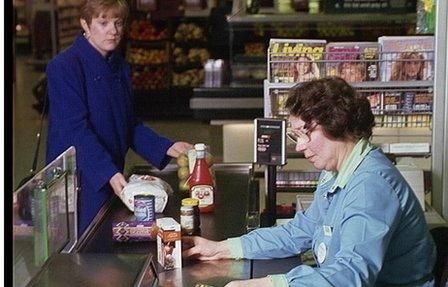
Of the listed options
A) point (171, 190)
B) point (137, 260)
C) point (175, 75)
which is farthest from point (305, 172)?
point (175, 75)

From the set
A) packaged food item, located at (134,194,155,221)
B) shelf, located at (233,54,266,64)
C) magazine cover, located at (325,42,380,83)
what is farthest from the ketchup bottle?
shelf, located at (233,54,266,64)

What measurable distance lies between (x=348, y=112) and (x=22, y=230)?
3.09ft

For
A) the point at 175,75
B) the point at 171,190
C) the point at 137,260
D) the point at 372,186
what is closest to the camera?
the point at 137,260

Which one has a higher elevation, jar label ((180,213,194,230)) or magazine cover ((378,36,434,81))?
magazine cover ((378,36,434,81))

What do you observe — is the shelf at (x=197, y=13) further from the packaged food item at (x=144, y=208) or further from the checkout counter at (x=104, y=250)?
the packaged food item at (x=144, y=208)

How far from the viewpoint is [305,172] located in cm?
414

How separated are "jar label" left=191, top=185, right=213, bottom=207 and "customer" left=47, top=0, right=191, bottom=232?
326 mm

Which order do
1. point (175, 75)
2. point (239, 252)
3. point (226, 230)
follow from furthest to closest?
point (175, 75)
point (226, 230)
point (239, 252)

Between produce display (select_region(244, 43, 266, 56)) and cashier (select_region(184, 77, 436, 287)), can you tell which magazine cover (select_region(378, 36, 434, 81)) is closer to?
cashier (select_region(184, 77, 436, 287))

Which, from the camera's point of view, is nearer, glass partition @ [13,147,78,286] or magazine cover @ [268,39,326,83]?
glass partition @ [13,147,78,286]

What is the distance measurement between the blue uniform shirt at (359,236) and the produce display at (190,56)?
6772 millimetres

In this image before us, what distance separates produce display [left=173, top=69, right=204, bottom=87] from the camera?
31.8ft

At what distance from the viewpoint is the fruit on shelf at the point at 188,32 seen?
9.51m

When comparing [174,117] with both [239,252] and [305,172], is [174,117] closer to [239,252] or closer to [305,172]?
[305,172]
